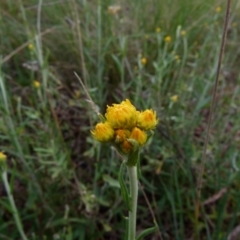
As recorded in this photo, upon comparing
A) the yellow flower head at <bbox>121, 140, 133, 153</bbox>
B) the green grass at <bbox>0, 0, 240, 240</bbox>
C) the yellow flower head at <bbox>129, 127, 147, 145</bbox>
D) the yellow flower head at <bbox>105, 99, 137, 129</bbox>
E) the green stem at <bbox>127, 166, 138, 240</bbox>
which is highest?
the yellow flower head at <bbox>105, 99, 137, 129</bbox>

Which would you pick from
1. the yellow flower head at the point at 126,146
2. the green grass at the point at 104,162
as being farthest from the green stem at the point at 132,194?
the green grass at the point at 104,162

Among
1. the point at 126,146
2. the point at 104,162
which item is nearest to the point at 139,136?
the point at 126,146

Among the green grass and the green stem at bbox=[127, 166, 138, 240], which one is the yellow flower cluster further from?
the green grass

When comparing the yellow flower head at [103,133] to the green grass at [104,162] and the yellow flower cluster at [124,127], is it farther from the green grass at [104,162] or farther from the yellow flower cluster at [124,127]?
the green grass at [104,162]

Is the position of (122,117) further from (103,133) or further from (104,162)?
(104,162)

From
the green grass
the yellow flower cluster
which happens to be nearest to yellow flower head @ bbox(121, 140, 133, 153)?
the yellow flower cluster
